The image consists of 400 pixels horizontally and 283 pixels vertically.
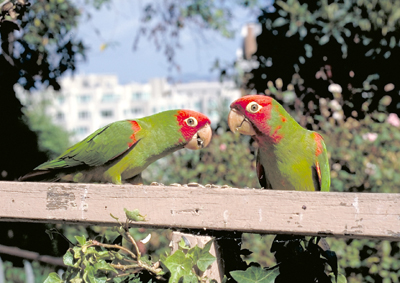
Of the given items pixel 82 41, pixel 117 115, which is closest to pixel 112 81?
pixel 117 115

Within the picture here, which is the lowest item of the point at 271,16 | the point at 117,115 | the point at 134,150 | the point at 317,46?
the point at 117,115

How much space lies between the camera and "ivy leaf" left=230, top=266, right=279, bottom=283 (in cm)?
83

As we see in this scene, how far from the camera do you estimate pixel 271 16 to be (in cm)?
215

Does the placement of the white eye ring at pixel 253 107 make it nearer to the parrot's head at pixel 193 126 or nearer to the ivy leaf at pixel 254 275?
the parrot's head at pixel 193 126

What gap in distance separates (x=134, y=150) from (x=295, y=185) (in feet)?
1.92

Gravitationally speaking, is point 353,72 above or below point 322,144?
above

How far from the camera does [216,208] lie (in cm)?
84

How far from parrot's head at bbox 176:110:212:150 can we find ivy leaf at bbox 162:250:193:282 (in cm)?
67

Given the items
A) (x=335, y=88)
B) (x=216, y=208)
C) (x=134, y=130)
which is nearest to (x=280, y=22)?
(x=335, y=88)

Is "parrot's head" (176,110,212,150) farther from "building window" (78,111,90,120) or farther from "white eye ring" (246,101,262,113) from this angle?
"building window" (78,111,90,120)

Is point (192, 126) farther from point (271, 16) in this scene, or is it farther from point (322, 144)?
point (271, 16)

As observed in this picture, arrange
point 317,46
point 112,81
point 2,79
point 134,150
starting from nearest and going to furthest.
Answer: point 134,150
point 2,79
point 317,46
point 112,81

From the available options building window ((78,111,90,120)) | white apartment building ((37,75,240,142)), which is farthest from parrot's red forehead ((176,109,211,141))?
building window ((78,111,90,120))

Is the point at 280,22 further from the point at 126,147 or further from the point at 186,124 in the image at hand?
the point at 126,147
